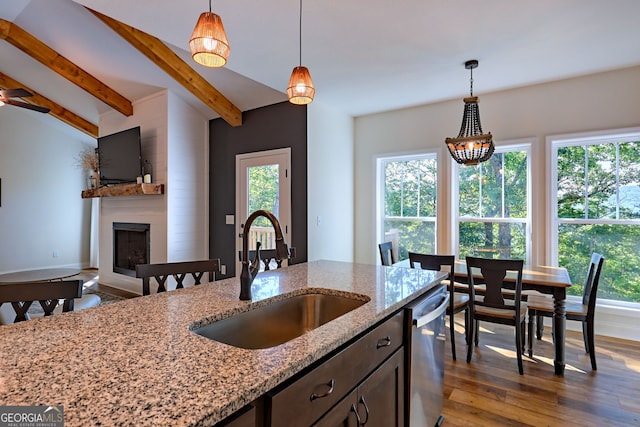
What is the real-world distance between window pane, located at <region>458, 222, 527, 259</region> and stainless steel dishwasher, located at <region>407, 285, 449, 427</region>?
2413 mm

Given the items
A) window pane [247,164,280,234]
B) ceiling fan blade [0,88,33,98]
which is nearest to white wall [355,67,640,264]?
window pane [247,164,280,234]

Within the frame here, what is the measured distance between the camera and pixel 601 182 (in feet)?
11.3

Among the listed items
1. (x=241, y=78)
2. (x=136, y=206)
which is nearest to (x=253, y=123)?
(x=241, y=78)

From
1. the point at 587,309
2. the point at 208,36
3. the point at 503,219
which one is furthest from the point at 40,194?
the point at 587,309

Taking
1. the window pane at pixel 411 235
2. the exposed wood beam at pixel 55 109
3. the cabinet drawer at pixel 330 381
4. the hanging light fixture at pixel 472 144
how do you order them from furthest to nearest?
the exposed wood beam at pixel 55 109 → the window pane at pixel 411 235 → the hanging light fixture at pixel 472 144 → the cabinet drawer at pixel 330 381

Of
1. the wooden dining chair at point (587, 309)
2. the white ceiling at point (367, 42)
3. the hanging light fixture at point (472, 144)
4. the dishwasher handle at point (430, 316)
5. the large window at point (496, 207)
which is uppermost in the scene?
the white ceiling at point (367, 42)

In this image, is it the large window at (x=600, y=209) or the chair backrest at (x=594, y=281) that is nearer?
the chair backrest at (x=594, y=281)

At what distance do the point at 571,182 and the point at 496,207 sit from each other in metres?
0.75

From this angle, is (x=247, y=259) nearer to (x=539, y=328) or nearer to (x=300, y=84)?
(x=300, y=84)

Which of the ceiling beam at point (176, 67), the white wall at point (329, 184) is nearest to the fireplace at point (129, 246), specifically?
the ceiling beam at point (176, 67)

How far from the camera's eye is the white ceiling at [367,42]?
230 centimetres

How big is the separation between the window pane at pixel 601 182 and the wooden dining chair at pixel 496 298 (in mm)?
1514

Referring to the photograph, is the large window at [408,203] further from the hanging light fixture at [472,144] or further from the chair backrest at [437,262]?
the chair backrest at [437,262]

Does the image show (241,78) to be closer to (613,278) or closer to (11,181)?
(613,278)
